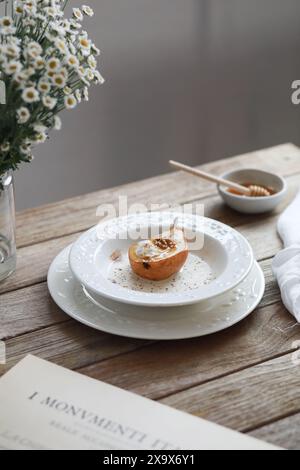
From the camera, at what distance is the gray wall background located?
7.24ft

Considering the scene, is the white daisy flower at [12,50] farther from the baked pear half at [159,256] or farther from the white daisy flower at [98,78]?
the baked pear half at [159,256]

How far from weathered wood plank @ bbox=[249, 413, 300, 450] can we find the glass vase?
0.52 meters

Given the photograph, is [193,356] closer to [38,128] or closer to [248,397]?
[248,397]

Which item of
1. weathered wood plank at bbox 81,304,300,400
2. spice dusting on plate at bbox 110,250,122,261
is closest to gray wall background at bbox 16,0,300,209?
spice dusting on plate at bbox 110,250,122,261

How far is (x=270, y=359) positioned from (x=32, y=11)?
1.90 feet

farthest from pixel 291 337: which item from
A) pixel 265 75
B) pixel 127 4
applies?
pixel 265 75

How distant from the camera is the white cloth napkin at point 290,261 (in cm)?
102

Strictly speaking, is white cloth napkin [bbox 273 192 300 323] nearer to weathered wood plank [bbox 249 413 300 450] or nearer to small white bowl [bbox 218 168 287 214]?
small white bowl [bbox 218 168 287 214]

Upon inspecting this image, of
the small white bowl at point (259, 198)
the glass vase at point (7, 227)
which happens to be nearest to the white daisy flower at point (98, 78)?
the glass vase at point (7, 227)

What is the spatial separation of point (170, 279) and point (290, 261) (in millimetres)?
199

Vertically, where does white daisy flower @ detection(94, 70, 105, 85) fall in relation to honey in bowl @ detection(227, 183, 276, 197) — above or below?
above

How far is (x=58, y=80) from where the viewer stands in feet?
2.89

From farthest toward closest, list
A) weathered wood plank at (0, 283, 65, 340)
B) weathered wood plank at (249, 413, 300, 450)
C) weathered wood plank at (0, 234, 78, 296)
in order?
weathered wood plank at (0, 234, 78, 296) → weathered wood plank at (0, 283, 65, 340) → weathered wood plank at (249, 413, 300, 450)
